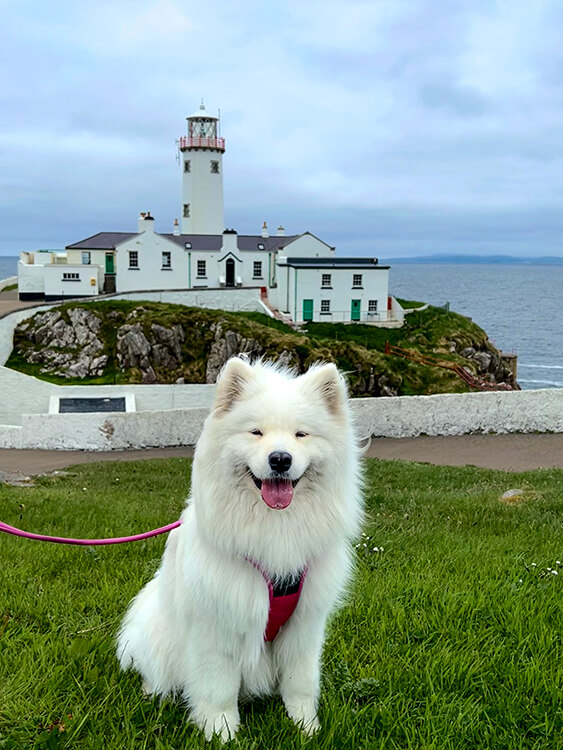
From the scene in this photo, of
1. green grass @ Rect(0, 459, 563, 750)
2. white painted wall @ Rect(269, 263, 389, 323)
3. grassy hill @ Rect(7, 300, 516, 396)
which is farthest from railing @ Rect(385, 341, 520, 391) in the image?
green grass @ Rect(0, 459, 563, 750)

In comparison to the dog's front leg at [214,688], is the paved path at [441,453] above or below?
below

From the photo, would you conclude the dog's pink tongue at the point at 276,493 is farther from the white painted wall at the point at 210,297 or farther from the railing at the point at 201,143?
the railing at the point at 201,143

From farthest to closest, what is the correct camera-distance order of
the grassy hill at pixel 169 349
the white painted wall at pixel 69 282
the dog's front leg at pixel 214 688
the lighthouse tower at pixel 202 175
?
the lighthouse tower at pixel 202 175 → the white painted wall at pixel 69 282 → the grassy hill at pixel 169 349 → the dog's front leg at pixel 214 688

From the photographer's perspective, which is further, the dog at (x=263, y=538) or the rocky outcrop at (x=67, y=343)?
the rocky outcrop at (x=67, y=343)

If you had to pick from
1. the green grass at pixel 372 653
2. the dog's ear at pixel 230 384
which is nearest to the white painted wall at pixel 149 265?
the green grass at pixel 372 653

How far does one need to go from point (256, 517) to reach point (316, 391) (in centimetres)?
60

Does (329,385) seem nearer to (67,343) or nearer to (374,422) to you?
(374,422)

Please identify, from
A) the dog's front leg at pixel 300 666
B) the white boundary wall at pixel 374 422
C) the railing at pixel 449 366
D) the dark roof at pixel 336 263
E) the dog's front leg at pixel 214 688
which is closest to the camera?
the dog's front leg at pixel 214 688

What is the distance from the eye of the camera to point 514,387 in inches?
1548

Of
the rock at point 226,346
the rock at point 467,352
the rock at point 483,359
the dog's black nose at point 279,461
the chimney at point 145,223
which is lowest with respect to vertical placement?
the rock at point 483,359

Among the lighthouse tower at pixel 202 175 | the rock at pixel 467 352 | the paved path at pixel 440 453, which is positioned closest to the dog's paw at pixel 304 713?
the paved path at pixel 440 453

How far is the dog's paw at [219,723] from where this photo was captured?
2.74 meters

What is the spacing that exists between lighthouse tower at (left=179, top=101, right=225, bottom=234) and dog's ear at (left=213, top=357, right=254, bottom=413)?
52.8m

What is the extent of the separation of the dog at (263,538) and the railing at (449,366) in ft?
103
